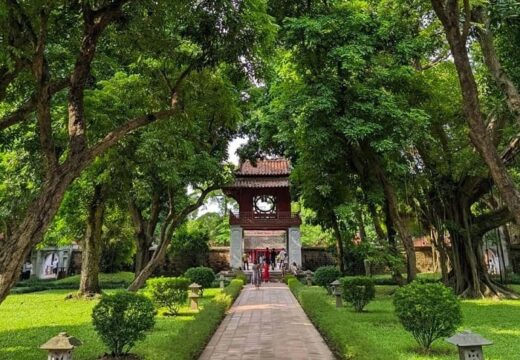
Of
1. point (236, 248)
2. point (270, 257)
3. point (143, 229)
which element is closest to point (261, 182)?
point (236, 248)

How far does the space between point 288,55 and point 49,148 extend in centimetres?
884

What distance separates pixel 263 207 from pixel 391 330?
18.1 metres

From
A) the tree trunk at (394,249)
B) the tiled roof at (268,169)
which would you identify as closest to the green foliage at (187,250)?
the tiled roof at (268,169)

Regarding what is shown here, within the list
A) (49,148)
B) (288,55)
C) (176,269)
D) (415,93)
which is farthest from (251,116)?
(176,269)

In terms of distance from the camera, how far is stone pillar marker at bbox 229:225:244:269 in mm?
24562

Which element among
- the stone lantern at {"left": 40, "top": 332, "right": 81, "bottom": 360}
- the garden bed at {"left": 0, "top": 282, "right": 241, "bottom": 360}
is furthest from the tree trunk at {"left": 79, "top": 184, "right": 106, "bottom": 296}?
the stone lantern at {"left": 40, "top": 332, "right": 81, "bottom": 360}

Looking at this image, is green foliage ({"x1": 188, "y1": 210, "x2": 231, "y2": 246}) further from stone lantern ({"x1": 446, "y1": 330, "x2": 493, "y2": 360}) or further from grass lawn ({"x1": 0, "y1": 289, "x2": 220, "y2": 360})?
stone lantern ({"x1": 446, "y1": 330, "x2": 493, "y2": 360})

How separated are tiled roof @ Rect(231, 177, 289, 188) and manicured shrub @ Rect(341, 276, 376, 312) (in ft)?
46.6

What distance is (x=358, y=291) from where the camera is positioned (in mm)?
11469

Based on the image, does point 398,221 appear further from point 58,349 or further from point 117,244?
point 117,244

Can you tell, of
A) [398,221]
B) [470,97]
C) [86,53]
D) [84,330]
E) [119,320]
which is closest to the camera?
[86,53]

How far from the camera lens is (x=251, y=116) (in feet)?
54.5

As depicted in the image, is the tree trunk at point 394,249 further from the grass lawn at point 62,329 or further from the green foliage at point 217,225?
the green foliage at point 217,225

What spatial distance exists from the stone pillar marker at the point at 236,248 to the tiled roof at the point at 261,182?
2.45 meters
